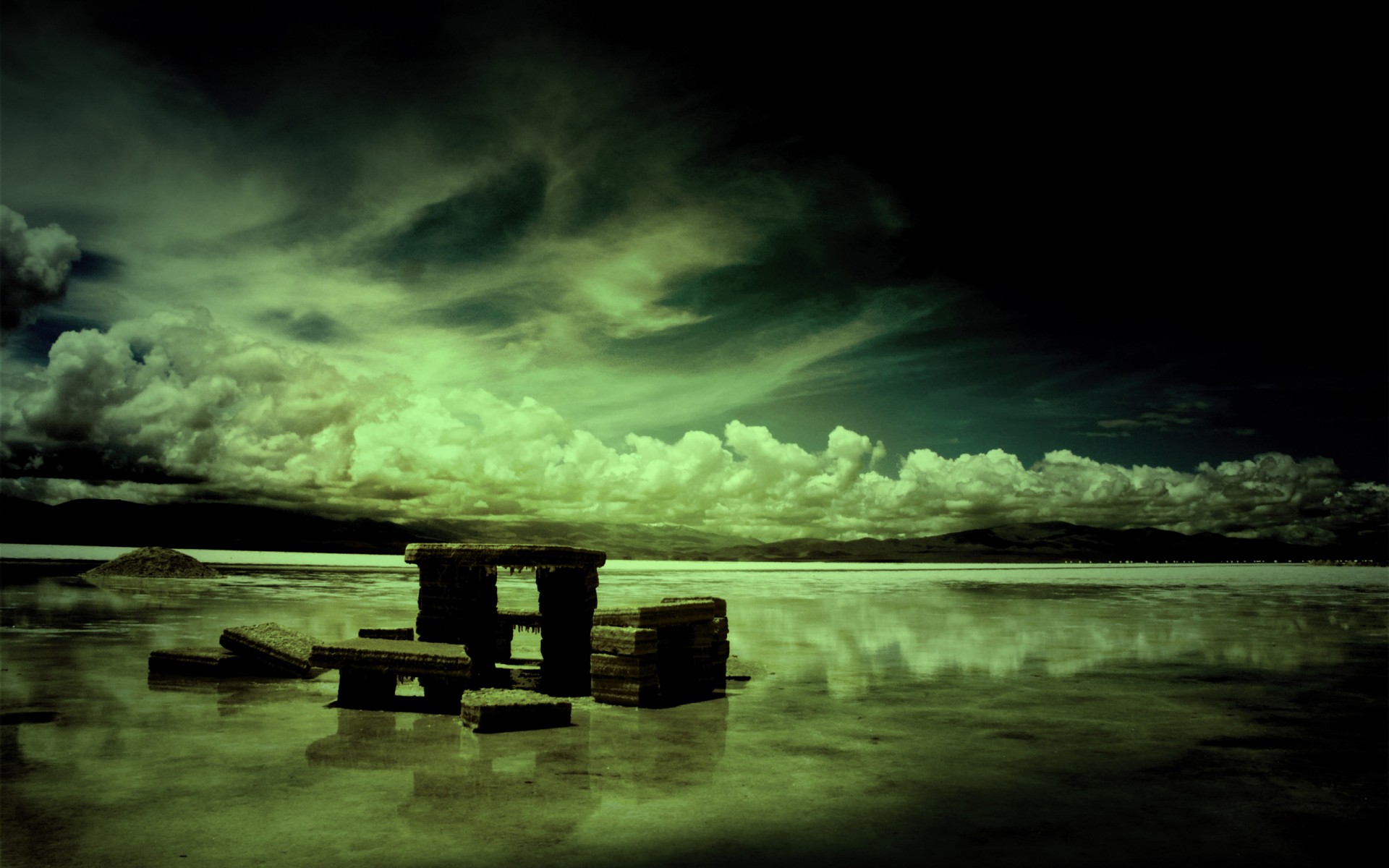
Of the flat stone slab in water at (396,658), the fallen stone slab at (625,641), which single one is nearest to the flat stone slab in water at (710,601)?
the fallen stone slab at (625,641)

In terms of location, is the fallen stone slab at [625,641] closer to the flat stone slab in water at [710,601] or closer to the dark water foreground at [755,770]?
the dark water foreground at [755,770]

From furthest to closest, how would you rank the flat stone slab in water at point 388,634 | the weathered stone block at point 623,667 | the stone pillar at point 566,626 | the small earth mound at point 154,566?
the small earth mound at point 154,566 < the flat stone slab in water at point 388,634 < the stone pillar at point 566,626 < the weathered stone block at point 623,667

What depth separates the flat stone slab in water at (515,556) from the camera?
10.1 m

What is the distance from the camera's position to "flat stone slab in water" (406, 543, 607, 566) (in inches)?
396

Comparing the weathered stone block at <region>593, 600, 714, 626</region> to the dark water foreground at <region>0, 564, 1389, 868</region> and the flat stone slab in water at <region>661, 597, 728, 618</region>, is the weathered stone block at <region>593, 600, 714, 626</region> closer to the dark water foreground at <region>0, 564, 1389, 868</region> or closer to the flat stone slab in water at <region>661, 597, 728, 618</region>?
the flat stone slab in water at <region>661, 597, 728, 618</region>

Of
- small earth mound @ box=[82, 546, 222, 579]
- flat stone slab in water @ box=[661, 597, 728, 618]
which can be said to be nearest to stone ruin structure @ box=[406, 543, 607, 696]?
flat stone slab in water @ box=[661, 597, 728, 618]

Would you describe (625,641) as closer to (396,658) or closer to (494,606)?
(494,606)

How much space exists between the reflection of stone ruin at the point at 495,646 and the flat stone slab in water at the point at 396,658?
0.01m

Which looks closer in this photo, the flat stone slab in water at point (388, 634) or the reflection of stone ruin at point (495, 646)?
the reflection of stone ruin at point (495, 646)

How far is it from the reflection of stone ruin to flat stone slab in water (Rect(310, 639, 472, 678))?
0.04 ft

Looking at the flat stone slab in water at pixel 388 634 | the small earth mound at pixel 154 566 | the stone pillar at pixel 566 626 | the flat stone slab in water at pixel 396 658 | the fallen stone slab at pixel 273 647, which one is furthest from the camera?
the small earth mound at pixel 154 566

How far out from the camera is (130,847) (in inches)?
181

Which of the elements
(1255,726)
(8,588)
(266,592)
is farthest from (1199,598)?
(8,588)

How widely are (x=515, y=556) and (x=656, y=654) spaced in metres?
2.10
